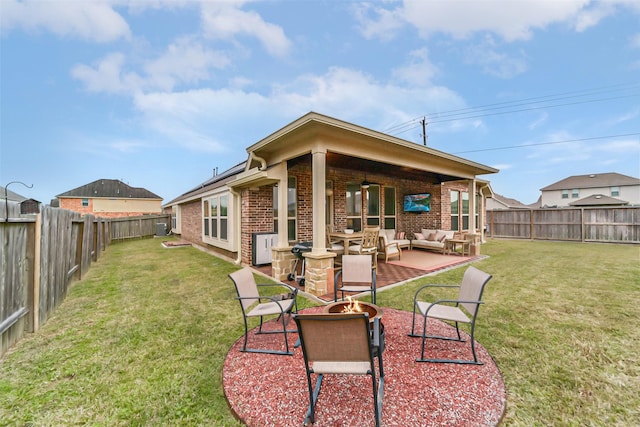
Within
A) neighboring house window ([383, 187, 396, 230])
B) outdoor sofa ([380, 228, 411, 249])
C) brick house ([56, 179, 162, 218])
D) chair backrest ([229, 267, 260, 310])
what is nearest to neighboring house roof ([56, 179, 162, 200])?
brick house ([56, 179, 162, 218])

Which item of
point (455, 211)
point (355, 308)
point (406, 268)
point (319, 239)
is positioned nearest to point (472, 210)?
point (455, 211)

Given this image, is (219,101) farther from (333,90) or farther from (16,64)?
(16,64)

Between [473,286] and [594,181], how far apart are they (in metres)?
38.3

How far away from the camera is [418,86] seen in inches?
A: 575

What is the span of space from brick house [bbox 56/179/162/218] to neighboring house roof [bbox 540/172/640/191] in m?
48.3

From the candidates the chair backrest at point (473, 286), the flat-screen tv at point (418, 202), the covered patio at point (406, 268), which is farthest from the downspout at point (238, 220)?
the flat-screen tv at point (418, 202)

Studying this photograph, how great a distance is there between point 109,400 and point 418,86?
17.0 m

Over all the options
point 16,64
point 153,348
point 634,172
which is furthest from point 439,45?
point 634,172

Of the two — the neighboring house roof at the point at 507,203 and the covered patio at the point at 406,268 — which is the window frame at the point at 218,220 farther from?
the neighboring house roof at the point at 507,203

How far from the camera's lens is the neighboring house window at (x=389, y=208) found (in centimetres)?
1051

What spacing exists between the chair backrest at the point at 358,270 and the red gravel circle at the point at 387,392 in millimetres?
1301

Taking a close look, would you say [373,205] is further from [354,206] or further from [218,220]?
[218,220]

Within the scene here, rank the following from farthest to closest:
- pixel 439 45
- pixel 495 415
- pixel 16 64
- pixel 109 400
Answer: pixel 439 45, pixel 16 64, pixel 109 400, pixel 495 415

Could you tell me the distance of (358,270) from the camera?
4230 millimetres
